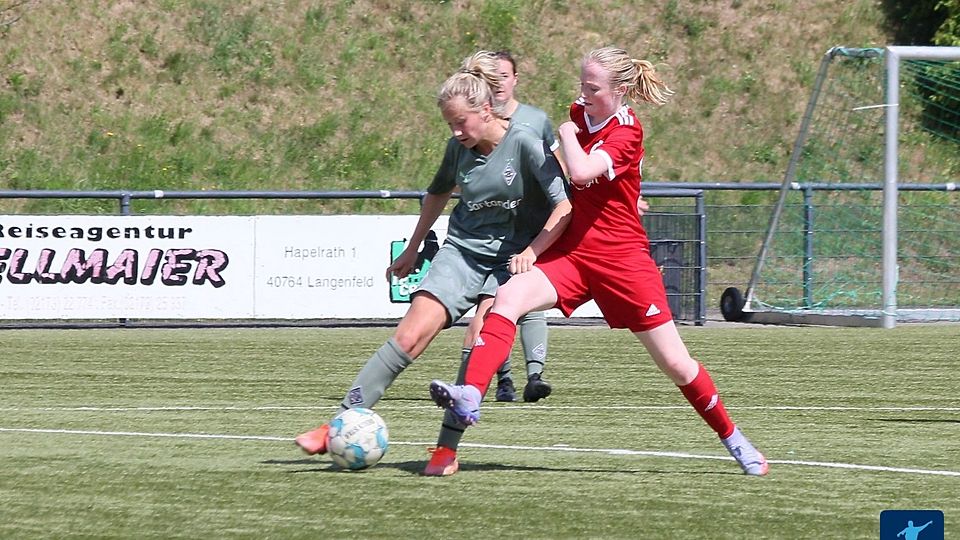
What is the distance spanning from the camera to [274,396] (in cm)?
923

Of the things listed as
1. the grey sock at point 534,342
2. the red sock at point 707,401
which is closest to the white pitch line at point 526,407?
the grey sock at point 534,342

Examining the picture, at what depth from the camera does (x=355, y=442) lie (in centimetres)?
591

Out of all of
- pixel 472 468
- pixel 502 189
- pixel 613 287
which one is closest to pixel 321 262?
pixel 502 189

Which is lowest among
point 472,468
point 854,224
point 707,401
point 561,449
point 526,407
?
point 854,224

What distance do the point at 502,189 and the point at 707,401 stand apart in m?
1.25

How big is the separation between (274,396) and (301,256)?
6168 mm

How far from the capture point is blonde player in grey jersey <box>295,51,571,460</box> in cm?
616

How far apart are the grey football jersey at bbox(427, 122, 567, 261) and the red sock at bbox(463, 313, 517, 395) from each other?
2.52 feet

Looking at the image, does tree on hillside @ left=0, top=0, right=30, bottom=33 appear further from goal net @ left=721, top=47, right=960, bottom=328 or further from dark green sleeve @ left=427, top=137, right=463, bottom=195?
dark green sleeve @ left=427, top=137, right=463, bottom=195

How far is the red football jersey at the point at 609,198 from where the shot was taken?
5941 mm

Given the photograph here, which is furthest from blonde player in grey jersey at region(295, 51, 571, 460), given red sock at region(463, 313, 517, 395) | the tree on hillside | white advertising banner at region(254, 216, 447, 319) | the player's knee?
the tree on hillside

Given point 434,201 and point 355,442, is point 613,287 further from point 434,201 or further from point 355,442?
point 434,201

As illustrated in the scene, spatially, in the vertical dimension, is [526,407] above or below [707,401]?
below

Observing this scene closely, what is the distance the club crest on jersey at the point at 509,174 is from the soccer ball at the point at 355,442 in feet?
3.89
